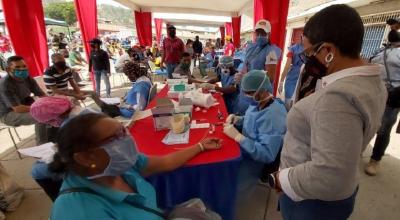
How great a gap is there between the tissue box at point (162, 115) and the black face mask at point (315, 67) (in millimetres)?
1151

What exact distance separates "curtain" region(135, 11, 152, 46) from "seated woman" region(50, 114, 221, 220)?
36.8 ft

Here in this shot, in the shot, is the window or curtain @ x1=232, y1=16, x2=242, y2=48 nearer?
the window

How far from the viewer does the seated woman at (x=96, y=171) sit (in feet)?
2.61

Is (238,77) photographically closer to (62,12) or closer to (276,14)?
(276,14)

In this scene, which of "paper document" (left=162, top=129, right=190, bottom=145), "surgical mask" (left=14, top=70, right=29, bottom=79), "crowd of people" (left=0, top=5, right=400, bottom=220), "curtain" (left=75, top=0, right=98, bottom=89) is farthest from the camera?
"curtain" (left=75, top=0, right=98, bottom=89)

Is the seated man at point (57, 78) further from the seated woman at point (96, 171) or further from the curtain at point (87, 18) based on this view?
the seated woman at point (96, 171)

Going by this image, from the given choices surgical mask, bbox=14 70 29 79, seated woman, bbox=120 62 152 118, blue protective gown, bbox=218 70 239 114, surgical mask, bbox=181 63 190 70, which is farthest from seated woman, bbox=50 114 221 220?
surgical mask, bbox=181 63 190 70

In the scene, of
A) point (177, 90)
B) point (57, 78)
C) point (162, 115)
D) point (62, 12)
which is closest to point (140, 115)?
point (162, 115)

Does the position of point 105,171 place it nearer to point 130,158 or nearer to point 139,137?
point 130,158

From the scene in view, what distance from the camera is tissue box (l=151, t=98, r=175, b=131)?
1.76 m

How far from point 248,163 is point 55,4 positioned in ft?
182

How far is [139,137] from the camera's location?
1695 millimetres

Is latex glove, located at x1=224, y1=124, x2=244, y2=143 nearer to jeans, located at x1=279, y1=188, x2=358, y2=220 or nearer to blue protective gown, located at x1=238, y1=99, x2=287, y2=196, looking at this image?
blue protective gown, located at x1=238, y1=99, x2=287, y2=196

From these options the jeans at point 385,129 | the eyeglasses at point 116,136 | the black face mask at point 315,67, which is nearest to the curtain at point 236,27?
the jeans at point 385,129
